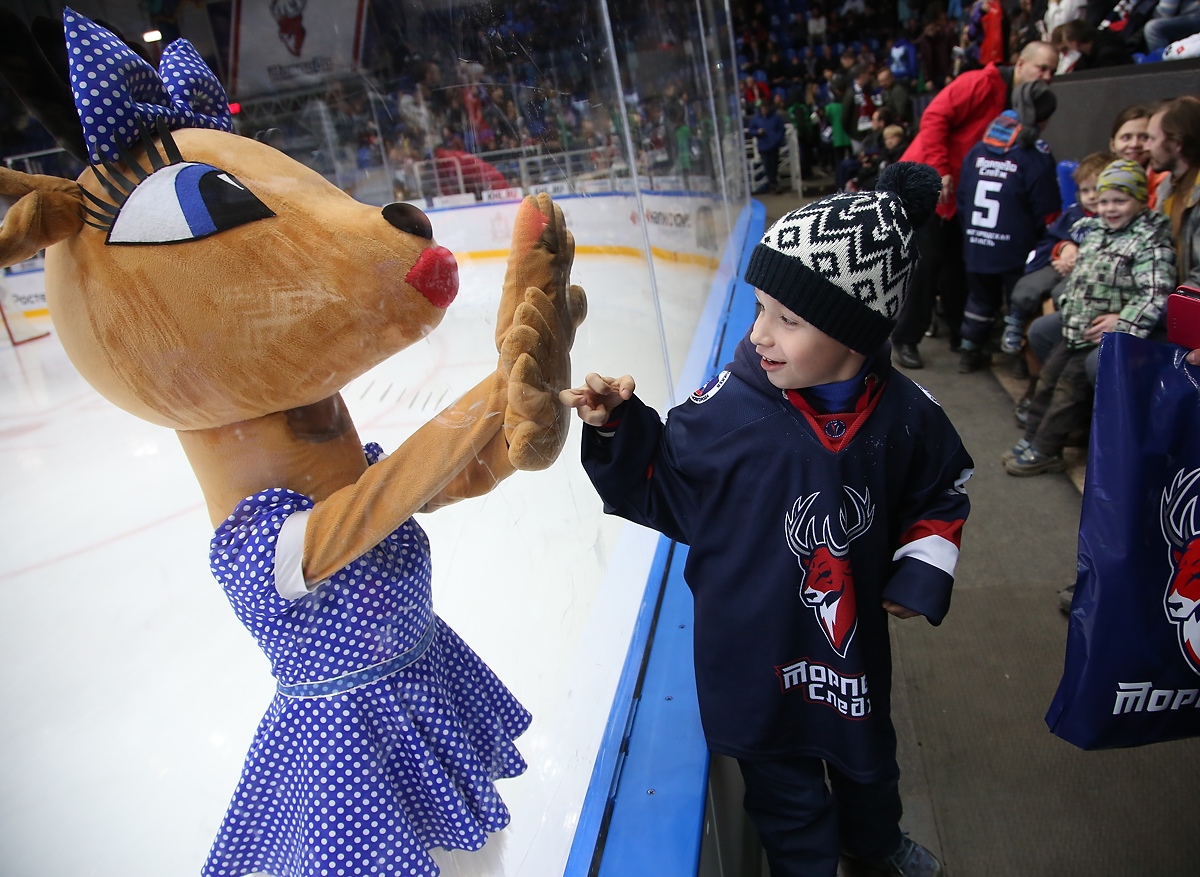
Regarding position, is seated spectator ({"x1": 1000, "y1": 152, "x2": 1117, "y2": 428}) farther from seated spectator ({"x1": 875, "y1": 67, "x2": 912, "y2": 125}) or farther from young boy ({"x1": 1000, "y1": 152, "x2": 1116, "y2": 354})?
seated spectator ({"x1": 875, "y1": 67, "x2": 912, "y2": 125})

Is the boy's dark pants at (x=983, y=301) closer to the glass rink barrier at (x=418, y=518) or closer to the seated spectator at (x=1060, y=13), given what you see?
the glass rink barrier at (x=418, y=518)

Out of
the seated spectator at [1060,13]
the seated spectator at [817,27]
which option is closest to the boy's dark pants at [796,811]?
the seated spectator at [1060,13]

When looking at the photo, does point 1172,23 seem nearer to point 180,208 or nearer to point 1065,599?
point 1065,599

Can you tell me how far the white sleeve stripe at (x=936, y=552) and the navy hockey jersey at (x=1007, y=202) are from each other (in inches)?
88.5

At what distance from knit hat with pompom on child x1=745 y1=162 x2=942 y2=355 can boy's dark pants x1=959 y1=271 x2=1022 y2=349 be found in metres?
2.34

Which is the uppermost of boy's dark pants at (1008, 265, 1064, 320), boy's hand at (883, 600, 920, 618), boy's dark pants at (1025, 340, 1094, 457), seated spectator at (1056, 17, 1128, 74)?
seated spectator at (1056, 17, 1128, 74)

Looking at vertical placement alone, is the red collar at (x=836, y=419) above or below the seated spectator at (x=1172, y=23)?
below

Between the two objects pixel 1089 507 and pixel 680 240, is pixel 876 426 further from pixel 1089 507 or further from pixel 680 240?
pixel 680 240

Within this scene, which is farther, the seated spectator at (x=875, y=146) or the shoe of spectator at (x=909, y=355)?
the seated spectator at (x=875, y=146)

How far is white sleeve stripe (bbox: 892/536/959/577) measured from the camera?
2.80ft

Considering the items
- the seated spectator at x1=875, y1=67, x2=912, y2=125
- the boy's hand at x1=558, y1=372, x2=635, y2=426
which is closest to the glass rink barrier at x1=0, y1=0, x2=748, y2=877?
the boy's hand at x1=558, y1=372, x2=635, y2=426

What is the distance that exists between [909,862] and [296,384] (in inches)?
40.9

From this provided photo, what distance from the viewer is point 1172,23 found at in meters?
3.55

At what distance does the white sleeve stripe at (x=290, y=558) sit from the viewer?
636 millimetres
